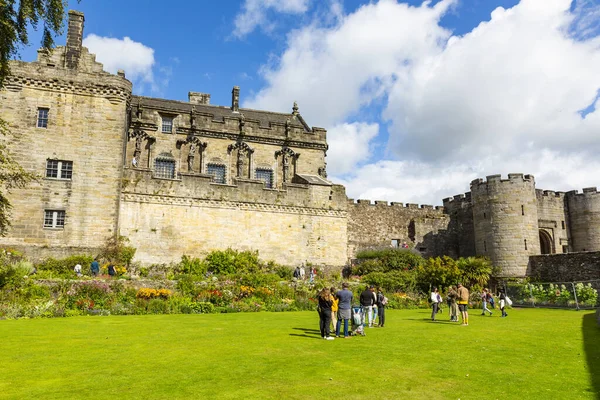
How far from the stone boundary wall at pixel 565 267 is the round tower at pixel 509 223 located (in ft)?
2.66

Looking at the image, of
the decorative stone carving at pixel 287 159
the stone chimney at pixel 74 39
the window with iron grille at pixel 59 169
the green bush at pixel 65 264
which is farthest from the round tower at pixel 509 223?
the stone chimney at pixel 74 39

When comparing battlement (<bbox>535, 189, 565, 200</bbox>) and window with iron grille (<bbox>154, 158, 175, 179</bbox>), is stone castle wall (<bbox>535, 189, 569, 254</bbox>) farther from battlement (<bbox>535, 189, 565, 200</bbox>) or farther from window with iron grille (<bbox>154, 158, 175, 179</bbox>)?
window with iron grille (<bbox>154, 158, 175, 179</bbox>)

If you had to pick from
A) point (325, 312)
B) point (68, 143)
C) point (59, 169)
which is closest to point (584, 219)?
point (325, 312)

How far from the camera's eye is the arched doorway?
40.4 m

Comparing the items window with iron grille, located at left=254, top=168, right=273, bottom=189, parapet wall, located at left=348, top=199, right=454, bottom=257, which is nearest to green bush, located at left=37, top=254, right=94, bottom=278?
window with iron grille, located at left=254, top=168, right=273, bottom=189

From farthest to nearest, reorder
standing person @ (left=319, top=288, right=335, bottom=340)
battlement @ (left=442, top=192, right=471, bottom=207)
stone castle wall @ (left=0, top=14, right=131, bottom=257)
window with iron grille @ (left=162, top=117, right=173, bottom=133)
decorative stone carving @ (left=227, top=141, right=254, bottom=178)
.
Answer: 1. battlement @ (left=442, top=192, right=471, bottom=207)
2. decorative stone carving @ (left=227, top=141, right=254, bottom=178)
3. window with iron grille @ (left=162, top=117, right=173, bottom=133)
4. stone castle wall @ (left=0, top=14, right=131, bottom=257)
5. standing person @ (left=319, top=288, right=335, bottom=340)

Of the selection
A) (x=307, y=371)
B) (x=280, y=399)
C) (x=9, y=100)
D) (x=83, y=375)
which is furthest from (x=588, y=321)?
(x=9, y=100)

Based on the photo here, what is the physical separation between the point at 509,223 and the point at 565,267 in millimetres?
5136

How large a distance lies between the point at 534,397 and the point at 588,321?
11.8 metres

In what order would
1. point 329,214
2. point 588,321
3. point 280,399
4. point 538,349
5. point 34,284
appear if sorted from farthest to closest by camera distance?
point 329,214
point 34,284
point 588,321
point 538,349
point 280,399

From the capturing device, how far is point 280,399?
23.6 feet

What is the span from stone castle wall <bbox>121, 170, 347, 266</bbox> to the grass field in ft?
42.8

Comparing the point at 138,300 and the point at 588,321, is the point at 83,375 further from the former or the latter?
the point at 588,321

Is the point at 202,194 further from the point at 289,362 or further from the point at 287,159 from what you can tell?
the point at 289,362
